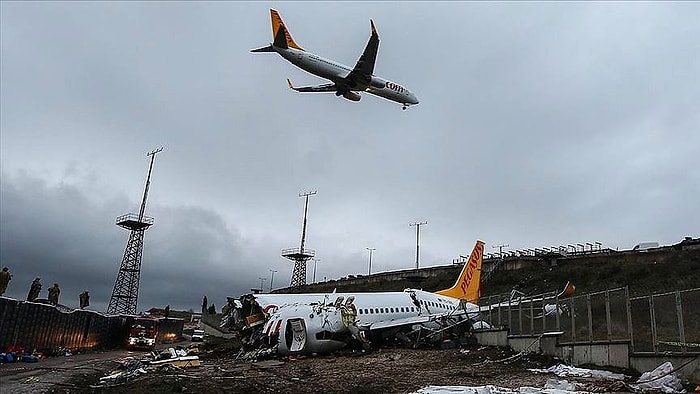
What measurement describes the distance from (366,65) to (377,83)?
Answer: 2.52 metres

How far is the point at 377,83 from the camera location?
107ft

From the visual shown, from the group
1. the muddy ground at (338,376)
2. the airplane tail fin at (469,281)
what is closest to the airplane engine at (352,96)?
the airplane tail fin at (469,281)

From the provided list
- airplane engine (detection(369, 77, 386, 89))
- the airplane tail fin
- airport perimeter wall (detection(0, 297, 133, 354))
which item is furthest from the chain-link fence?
airport perimeter wall (detection(0, 297, 133, 354))

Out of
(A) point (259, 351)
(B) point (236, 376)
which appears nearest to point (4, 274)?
(A) point (259, 351)

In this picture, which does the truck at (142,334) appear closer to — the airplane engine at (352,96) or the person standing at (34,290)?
the person standing at (34,290)

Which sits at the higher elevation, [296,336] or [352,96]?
[352,96]

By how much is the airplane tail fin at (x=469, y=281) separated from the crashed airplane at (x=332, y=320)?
5900 mm

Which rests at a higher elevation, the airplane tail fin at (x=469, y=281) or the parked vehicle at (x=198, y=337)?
the airplane tail fin at (x=469, y=281)

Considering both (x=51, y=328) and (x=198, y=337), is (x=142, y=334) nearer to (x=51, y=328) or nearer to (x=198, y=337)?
(x=51, y=328)

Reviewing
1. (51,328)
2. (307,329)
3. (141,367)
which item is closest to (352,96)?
(307,329)

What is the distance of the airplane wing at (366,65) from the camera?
29312mm

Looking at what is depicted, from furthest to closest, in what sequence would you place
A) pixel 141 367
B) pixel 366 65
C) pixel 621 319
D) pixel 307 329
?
pixel 366 65 → pixel 307 329 → pixel 141 367 → pixel 621 319

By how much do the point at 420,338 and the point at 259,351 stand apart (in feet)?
23.8

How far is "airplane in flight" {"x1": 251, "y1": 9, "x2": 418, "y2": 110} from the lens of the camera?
97.5 feet
